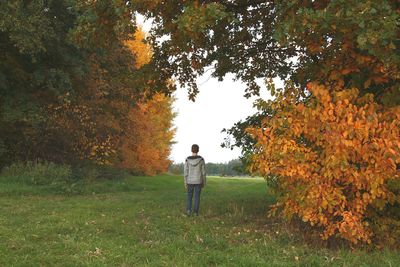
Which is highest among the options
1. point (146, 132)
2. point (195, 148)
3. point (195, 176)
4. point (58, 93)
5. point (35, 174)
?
point (58, 93)

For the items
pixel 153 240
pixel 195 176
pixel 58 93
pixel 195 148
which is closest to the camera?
pixel 153 240

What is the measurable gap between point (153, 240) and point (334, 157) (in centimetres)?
362

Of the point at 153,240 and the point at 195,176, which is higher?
the point at 195,176

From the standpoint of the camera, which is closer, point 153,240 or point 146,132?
point 153,240

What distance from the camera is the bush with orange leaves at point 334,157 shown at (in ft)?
22.9

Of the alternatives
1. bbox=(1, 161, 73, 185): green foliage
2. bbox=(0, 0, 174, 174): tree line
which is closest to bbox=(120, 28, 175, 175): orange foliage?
bbox=(0, 0, 174, 174): tree line

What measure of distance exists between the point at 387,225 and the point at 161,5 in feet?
22.0

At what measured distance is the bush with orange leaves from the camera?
6.98 meters

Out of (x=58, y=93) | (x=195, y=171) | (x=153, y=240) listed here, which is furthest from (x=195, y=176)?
(x=58, y=93)

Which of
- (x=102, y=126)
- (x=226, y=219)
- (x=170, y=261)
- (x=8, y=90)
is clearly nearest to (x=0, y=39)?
(x=8, y=90)

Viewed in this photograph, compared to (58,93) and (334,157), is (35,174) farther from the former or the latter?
(334,157)

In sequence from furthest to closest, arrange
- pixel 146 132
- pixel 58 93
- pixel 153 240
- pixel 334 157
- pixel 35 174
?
pixel 146 132 → pixel 58 93 → pixel 35 174 → pixel 153 240 → pixel 334 157

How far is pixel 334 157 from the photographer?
6.95 meters

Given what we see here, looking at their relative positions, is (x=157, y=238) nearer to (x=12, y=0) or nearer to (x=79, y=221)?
(x=79, y=221)
